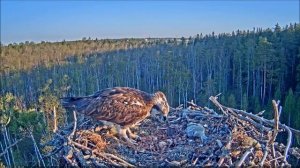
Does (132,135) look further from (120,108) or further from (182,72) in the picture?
(182,72)

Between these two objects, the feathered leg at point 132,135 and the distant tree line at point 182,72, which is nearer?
the feathered leg at point 132,135

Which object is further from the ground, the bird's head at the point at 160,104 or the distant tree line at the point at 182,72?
the bird's head at the point at 160,104

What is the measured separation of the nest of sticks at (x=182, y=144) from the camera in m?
3.96

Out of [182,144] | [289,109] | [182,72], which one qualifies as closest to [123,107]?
[182,144]

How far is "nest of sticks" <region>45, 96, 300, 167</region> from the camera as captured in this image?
3.96 metres

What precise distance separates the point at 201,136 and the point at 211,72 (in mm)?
47224

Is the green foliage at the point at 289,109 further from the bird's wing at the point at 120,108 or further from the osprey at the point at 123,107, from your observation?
the bird's wing at the point at 120,108

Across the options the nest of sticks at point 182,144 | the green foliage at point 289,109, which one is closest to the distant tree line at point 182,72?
the green foliage at point 289,109

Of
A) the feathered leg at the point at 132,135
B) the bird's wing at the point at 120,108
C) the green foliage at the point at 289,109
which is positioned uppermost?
the bird's wing at the point at 120,108

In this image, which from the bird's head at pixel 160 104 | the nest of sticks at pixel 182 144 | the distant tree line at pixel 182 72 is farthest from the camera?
the distant tree line at pixel 182 72

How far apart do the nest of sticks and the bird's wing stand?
198mm

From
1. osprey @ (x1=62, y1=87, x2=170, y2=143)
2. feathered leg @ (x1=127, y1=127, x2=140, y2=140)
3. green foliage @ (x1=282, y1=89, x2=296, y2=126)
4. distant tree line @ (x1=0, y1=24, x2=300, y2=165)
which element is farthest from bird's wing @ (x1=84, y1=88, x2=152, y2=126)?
green foliage @ (x1=282, y1=89, x2=296, y2=126)

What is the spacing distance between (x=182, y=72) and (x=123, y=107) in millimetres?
39898

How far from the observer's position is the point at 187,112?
5.71 m
